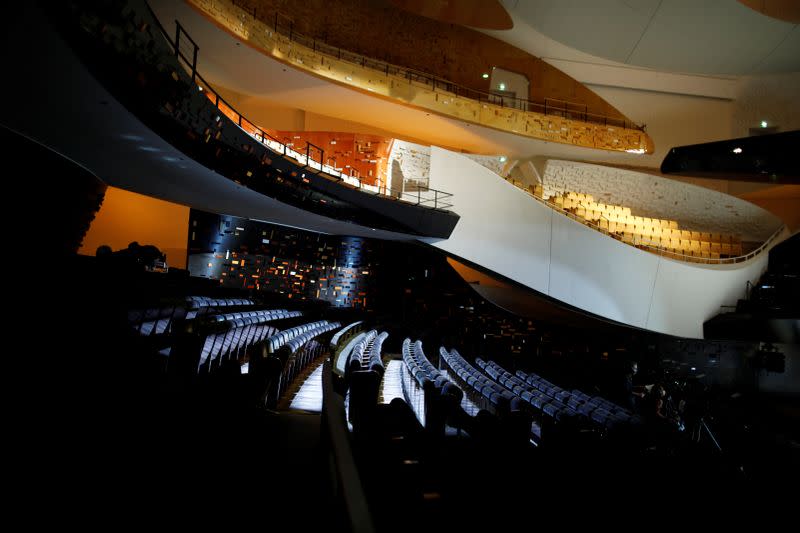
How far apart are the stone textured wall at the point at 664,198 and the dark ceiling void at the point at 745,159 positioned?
2.78 feet

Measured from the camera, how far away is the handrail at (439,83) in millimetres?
7203

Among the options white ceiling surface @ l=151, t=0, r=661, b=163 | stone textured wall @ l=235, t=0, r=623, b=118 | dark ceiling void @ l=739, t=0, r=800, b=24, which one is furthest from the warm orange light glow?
dark ceiling void @ l=739, t=0, r=800, b=24

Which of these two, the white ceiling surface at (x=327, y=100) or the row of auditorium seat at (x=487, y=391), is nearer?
the row of auditorium seat at (x=487, y=391)

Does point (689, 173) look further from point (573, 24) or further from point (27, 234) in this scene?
point (27, 234)

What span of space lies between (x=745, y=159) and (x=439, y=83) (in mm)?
5167

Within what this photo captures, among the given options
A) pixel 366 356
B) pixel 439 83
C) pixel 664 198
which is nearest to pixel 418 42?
pixel 439 83

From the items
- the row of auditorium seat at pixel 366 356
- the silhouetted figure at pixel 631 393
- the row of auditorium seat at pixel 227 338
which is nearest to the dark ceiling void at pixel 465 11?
the row of auditorium seat at pixel 366 356

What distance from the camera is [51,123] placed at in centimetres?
301

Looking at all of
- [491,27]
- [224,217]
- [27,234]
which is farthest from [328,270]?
[491,27]

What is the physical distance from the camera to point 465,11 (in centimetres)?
831

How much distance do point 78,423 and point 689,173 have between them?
379 inches

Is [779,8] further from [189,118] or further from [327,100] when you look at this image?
[189,118]

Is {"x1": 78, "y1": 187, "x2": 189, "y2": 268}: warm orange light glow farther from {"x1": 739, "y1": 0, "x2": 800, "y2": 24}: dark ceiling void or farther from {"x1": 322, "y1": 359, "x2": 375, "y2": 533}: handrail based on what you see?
{"x1": 739, "y1": 0, "x2": 800, "y2": 24}: dark ceiling void

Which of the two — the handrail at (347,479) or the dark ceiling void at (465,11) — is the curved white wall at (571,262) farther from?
the handrail at (347,479)
